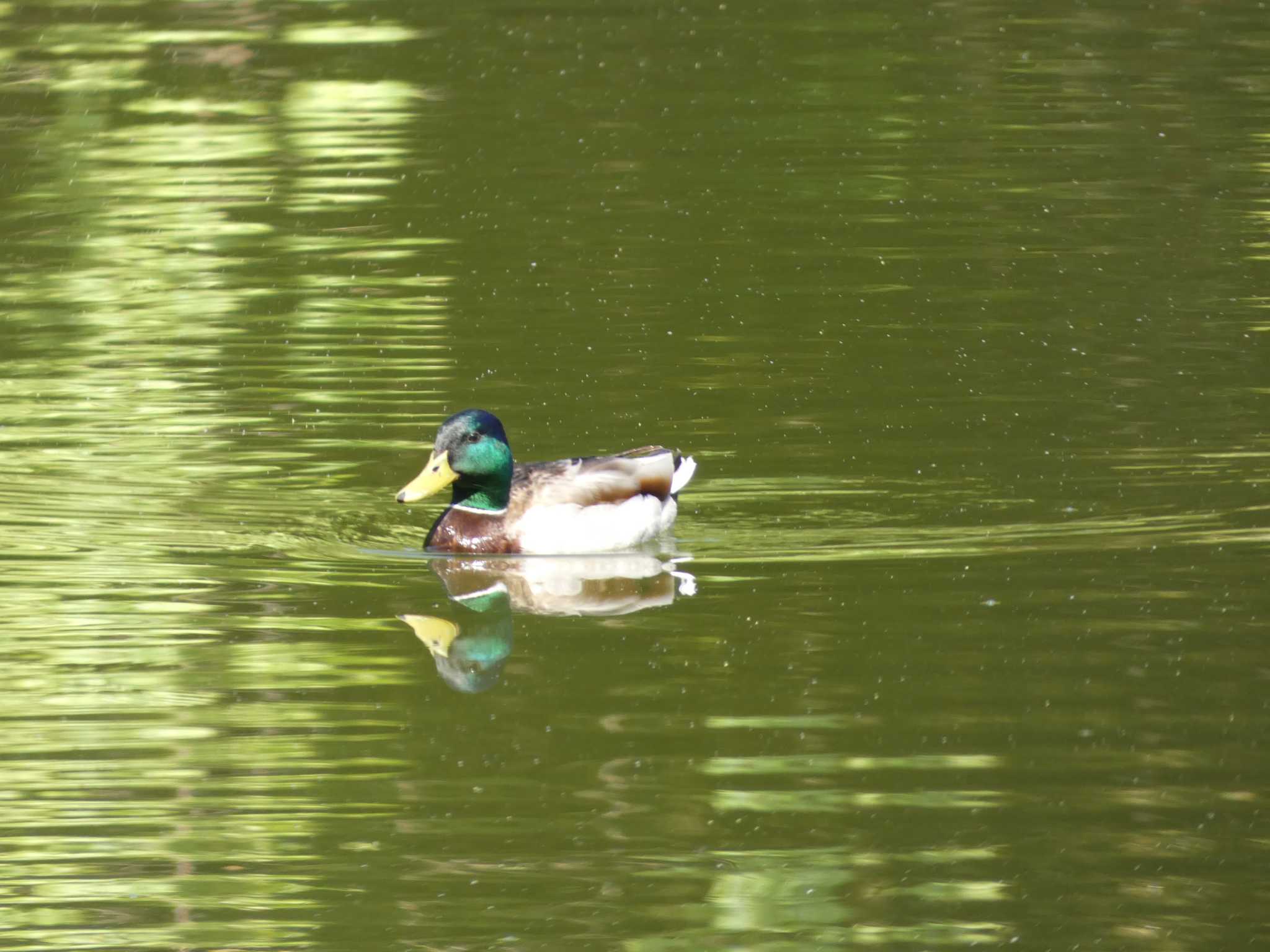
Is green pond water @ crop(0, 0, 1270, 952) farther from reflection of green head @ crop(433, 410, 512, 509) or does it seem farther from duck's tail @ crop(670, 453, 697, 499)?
reflection of green head @ crop(433, 410, 512, 509)

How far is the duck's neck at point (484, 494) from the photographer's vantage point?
11430mm

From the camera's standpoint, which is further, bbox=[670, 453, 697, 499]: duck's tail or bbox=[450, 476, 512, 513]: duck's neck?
bbox=[670, 453, 697, 499]: duck's tail

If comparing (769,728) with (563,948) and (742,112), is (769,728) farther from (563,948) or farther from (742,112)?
(742,112)

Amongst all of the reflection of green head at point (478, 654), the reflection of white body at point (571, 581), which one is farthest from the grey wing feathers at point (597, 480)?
the reflection of green head at point (478, 654)

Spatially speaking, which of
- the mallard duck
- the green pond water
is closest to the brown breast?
the mallard duck

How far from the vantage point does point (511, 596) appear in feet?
35.2

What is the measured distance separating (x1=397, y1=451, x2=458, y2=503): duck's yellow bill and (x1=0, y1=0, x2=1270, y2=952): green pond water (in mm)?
298

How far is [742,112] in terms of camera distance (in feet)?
72.1

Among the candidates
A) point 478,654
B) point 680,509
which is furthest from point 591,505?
point 478,654

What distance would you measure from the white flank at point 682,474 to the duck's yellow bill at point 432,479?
1.02 m

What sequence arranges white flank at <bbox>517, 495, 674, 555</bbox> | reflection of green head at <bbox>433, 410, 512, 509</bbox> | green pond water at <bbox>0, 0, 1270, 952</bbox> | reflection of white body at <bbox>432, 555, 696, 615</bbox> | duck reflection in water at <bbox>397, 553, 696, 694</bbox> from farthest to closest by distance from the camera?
1. reflection of green head at <bbox>433, 410, 512, 509</bbox>
2. white flank at <bbox>517, 495, 674, 555</bbox>
3. reflection of white body at <bbox>432, 555, 696, 615</bbox>
4. duck reflection in water at <bbox>397, 553, 696, 694</bbox>
5. green pond water at <bbox>0, 0, 1270, 952</bbox>

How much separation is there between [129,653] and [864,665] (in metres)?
2.86

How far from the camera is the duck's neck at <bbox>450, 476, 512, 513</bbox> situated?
37.5ft

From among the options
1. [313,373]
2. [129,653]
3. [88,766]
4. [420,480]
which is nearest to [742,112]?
[313,373]
